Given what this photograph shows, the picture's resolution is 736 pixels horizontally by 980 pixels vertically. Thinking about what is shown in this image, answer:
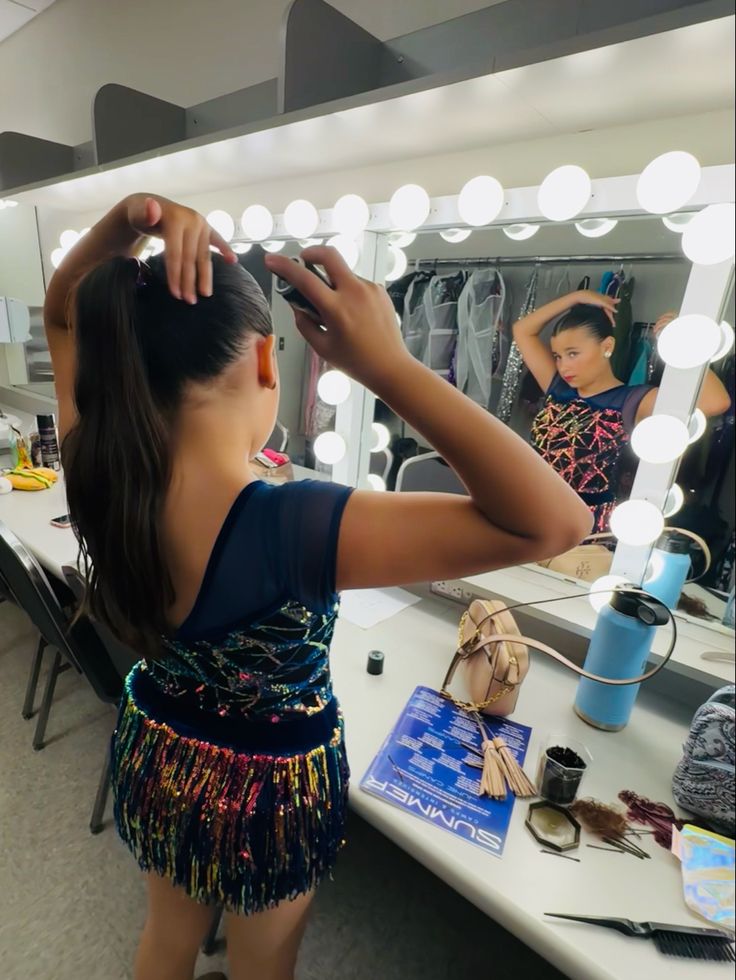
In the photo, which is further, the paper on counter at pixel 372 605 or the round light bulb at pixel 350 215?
the paper on counter at pixel 372 605

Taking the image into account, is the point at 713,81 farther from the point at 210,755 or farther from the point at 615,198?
the point at 210,755

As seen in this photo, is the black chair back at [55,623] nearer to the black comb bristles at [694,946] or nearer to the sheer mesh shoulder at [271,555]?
the sheer mesh shoulder at [271,555]

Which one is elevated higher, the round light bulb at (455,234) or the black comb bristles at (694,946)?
the round light bulb at (455,234)

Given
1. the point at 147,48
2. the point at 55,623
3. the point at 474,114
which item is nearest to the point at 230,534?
the point at 474,114

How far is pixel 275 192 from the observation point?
96cm

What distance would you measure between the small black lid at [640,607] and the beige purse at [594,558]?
0.10 metres

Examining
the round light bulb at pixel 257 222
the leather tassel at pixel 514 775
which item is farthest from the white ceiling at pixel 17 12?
the leather tassel at pixel 514 775

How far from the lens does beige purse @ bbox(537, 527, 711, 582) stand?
2.56 ft

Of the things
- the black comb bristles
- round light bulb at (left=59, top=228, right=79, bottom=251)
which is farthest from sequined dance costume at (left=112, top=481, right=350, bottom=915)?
round light bulb at (left=59, top=228, right=79, bottom=251)

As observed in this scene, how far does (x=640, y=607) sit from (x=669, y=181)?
0.55 metres

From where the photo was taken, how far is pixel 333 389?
1.11 meters

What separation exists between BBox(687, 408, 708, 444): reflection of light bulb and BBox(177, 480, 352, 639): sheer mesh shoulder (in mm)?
545

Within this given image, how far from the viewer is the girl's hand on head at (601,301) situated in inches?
30.6

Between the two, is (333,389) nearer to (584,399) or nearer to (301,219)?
(301,219)
